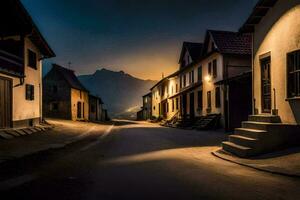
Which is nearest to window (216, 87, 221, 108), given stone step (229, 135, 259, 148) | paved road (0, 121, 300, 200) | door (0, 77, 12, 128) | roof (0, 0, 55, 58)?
stone step (229, 135, 259, 148)

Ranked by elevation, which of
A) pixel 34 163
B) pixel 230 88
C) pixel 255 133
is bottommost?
pixel 34 163

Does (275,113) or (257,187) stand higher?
(275,113)

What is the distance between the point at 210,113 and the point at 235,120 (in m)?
5.03

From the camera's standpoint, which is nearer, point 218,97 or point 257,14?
point 257,14

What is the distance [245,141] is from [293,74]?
9.98ft

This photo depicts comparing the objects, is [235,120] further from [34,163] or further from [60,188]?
[60,188]

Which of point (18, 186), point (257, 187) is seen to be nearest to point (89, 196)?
point (18, 186)

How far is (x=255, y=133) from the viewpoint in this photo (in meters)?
9.70

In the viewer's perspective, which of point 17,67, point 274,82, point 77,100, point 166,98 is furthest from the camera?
point 166,98

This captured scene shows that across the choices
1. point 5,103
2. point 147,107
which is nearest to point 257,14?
point 5,103

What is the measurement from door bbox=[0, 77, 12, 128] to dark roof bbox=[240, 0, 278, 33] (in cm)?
1315

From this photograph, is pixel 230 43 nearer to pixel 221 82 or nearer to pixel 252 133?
pixel 221 82

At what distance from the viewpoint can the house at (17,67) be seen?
1594 centimetres

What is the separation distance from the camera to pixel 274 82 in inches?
444
